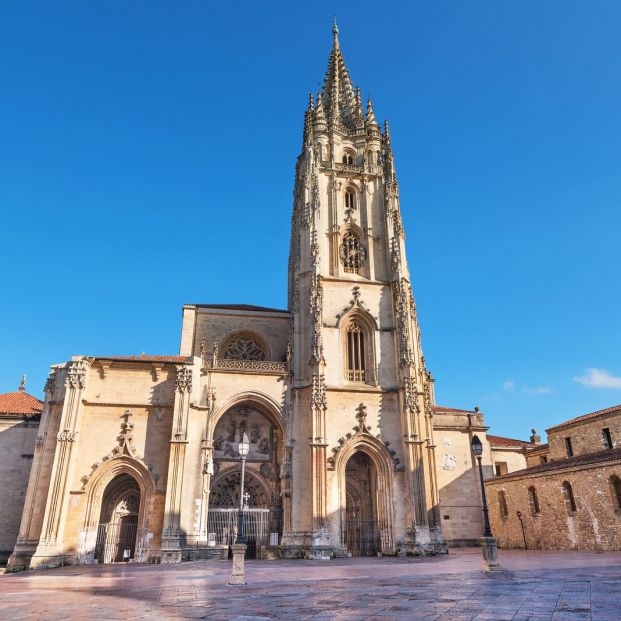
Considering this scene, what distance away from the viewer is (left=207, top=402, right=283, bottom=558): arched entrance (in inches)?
910

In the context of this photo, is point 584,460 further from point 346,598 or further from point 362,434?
point 346,598

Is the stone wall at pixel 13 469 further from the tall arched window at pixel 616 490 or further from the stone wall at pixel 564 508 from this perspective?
the tall arched window at pixel 616 490

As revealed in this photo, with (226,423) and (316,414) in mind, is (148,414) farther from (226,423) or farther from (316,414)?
(316,414)

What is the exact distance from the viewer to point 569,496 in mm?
22688

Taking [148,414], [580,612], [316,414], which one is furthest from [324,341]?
[580,612]

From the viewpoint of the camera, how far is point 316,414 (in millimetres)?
23156

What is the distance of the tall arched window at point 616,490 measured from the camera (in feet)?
65.7

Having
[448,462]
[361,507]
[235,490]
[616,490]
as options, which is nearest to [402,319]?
[361,507]

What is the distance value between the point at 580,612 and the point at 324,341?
1967 centimetres

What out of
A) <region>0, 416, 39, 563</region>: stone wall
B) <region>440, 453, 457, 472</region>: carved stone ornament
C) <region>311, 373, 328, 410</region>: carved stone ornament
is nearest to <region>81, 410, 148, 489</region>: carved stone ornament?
<region>0, 416, 39, 563</region>: stone wall

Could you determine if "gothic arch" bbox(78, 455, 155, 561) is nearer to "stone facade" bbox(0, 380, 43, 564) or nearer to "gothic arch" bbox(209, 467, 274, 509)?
"gothic arch" bbox(209, 467, 274, 509)

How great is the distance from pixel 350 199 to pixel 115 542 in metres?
21.8

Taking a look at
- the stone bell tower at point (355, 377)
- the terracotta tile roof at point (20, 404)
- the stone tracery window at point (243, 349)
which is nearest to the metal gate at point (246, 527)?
the stone bell tower at point (355, 377)

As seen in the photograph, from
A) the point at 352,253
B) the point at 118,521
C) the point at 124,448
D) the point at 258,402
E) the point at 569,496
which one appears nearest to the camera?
the point at 124,448
